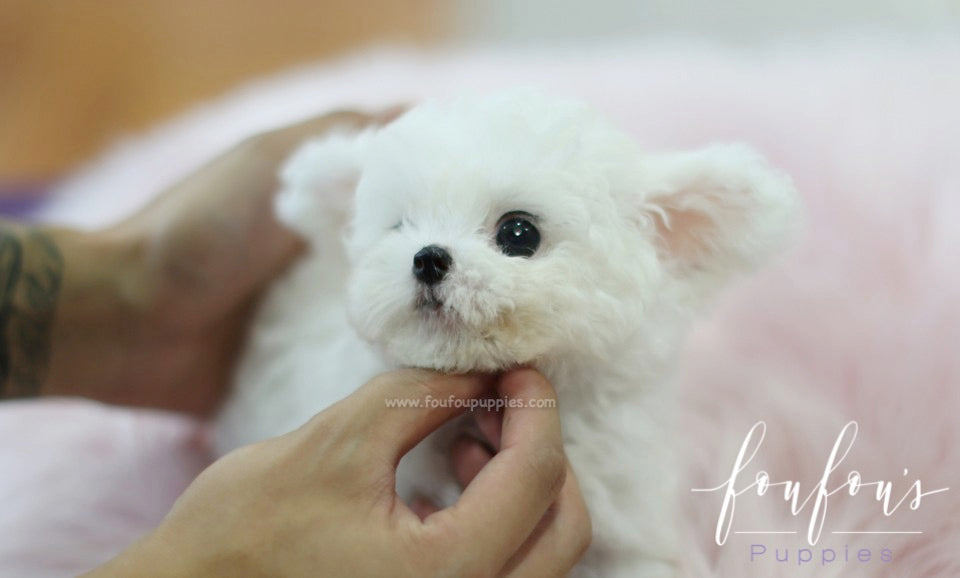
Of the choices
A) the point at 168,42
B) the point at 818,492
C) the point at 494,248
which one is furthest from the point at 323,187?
the point at 168,42

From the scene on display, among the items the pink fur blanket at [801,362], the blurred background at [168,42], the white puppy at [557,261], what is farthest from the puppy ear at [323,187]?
the blurred background at [168,42]

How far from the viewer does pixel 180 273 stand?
104 cm

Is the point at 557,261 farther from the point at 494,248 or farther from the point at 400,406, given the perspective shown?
the point at 400,406

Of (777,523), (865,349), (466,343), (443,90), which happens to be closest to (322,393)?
(466,343)

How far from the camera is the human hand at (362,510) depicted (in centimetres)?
57

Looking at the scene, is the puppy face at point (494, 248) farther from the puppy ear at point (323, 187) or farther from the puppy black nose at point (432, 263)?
the puppy ear at point (323, 187)

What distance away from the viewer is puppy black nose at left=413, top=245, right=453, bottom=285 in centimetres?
59

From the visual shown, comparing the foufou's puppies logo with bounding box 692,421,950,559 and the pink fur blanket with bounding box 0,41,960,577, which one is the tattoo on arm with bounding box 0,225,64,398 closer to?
the pink fur blanket with bounding box 0,41,960,577

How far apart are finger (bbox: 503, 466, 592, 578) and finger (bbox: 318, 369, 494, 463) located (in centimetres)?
12

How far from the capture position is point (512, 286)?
23.7 inches

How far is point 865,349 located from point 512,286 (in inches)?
23.9

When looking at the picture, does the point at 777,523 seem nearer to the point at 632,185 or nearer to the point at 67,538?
the point at 632,185

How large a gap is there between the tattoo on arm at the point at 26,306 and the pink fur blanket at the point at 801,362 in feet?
0.47

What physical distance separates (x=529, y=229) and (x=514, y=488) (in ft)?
0.66
